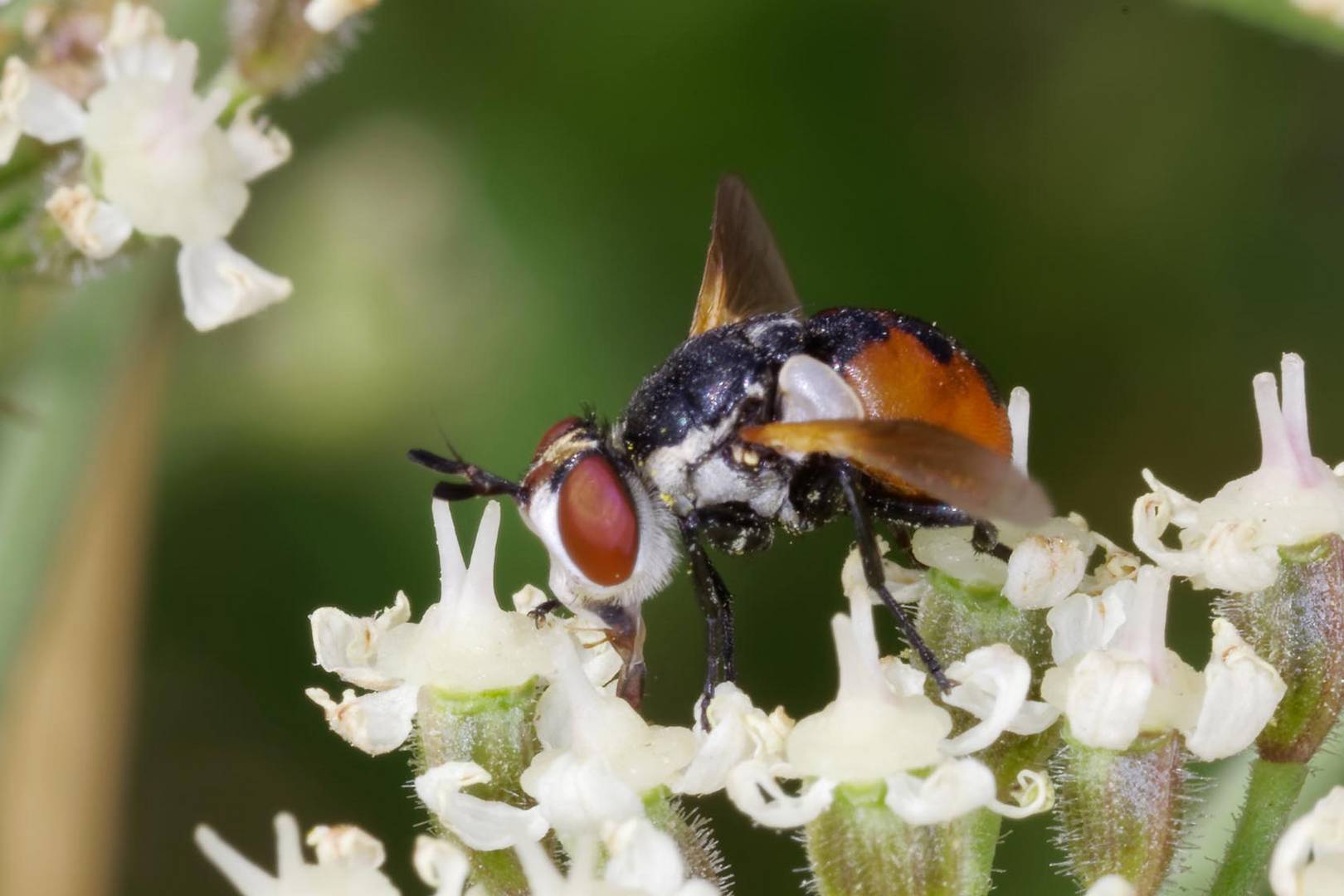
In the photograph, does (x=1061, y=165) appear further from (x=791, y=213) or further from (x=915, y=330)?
(x=915, y=330)

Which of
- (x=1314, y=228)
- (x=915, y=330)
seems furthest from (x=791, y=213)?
(x=915, y=330)

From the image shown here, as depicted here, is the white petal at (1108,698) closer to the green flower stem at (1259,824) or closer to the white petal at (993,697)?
the white petal at (993,697)

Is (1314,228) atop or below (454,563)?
atop

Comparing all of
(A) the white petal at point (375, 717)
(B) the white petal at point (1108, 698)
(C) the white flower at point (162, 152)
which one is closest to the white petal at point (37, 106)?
(C) the white flower at point (162, 152)

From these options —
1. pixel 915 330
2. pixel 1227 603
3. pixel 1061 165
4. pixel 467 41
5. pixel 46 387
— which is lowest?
pixel 1227 603

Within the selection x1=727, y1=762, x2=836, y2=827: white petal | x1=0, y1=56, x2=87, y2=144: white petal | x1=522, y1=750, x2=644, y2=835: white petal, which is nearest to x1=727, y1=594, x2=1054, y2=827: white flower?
x1=727, y1=762, x2=836, y2=827: white petal

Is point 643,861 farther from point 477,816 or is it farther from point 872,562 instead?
point 872,562

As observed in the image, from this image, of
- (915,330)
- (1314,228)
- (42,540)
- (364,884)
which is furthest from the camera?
(1314,228)
